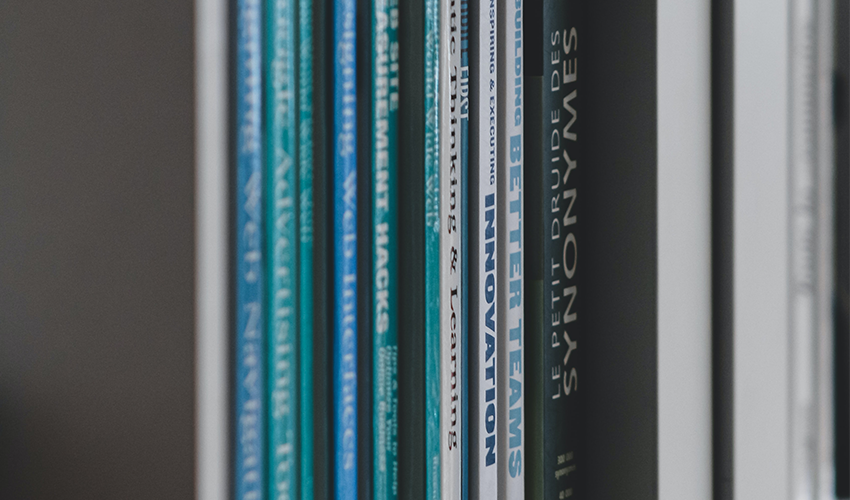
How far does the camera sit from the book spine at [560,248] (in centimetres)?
35

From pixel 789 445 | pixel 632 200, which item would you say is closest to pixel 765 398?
pixel 789 445

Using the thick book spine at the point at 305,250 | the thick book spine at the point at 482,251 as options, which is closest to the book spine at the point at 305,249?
the thick book spine at the point at 305,250

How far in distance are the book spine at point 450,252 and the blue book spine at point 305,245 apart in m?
0.07

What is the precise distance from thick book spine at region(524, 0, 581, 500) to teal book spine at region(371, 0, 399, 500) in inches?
3.8

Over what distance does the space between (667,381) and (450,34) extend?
0.69ft

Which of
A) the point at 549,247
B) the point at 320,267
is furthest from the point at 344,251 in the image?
the point at 549,247

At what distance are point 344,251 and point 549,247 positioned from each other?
0.44 feet

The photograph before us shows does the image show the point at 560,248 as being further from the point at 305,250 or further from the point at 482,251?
the point at 305,250

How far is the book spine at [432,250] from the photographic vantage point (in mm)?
284

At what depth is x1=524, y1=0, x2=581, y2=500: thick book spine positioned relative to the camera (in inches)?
13.6

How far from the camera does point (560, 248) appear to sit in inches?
14.0

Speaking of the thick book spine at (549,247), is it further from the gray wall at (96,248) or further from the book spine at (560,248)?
the gray wall at (96,248)

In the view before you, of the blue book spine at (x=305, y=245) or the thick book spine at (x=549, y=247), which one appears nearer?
the blue book spine at (x=305, y=245)

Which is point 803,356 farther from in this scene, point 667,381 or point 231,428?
point 231,428
